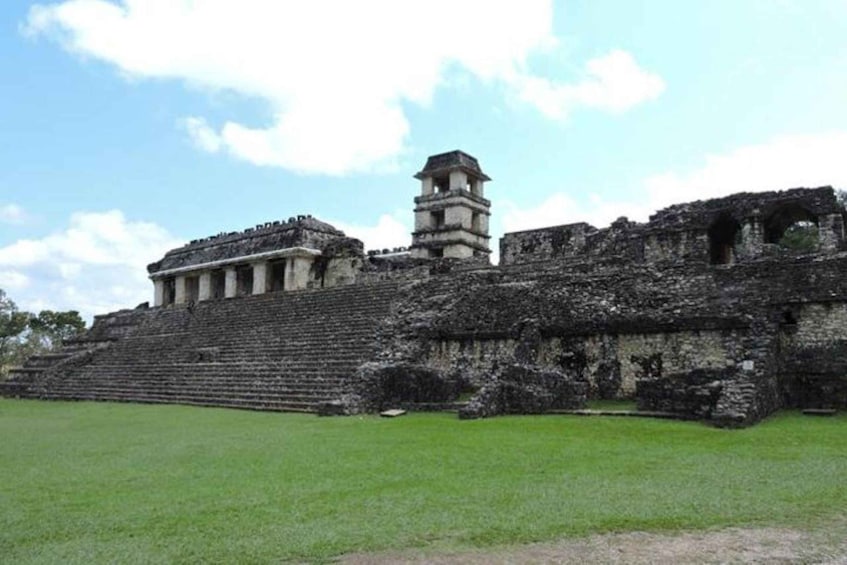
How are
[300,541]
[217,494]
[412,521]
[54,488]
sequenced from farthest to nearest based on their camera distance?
[54,488] < [217,494] < [412,521] < [300,541]

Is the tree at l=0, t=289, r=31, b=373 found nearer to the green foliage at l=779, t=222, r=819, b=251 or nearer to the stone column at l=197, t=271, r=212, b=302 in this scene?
the stone column at l=197, t=271, r=212, b=302

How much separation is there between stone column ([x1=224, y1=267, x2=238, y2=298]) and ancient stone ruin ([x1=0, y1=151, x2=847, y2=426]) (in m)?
6.32

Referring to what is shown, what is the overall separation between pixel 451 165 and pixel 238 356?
61.4 feet

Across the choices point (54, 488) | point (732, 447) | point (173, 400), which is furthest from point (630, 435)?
point (173, 400)

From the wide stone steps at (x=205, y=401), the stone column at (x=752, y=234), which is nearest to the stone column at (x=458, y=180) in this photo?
the stone column at (x=752, y=234)

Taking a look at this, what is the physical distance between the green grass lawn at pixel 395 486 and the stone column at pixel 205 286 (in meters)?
24.1

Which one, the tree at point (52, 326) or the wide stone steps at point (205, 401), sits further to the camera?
the tree at point (52, 326)

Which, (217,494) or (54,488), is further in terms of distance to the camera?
(54,488)

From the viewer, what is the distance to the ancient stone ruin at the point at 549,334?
11695mm

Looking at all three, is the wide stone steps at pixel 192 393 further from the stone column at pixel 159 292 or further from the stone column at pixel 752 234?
the stone column at pixel 159 292

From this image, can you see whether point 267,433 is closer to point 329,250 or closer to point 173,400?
point 173,400

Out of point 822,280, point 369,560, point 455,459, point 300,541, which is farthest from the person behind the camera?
point 822,280

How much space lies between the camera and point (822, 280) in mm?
12320

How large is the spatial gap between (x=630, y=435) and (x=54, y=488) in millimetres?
6698
